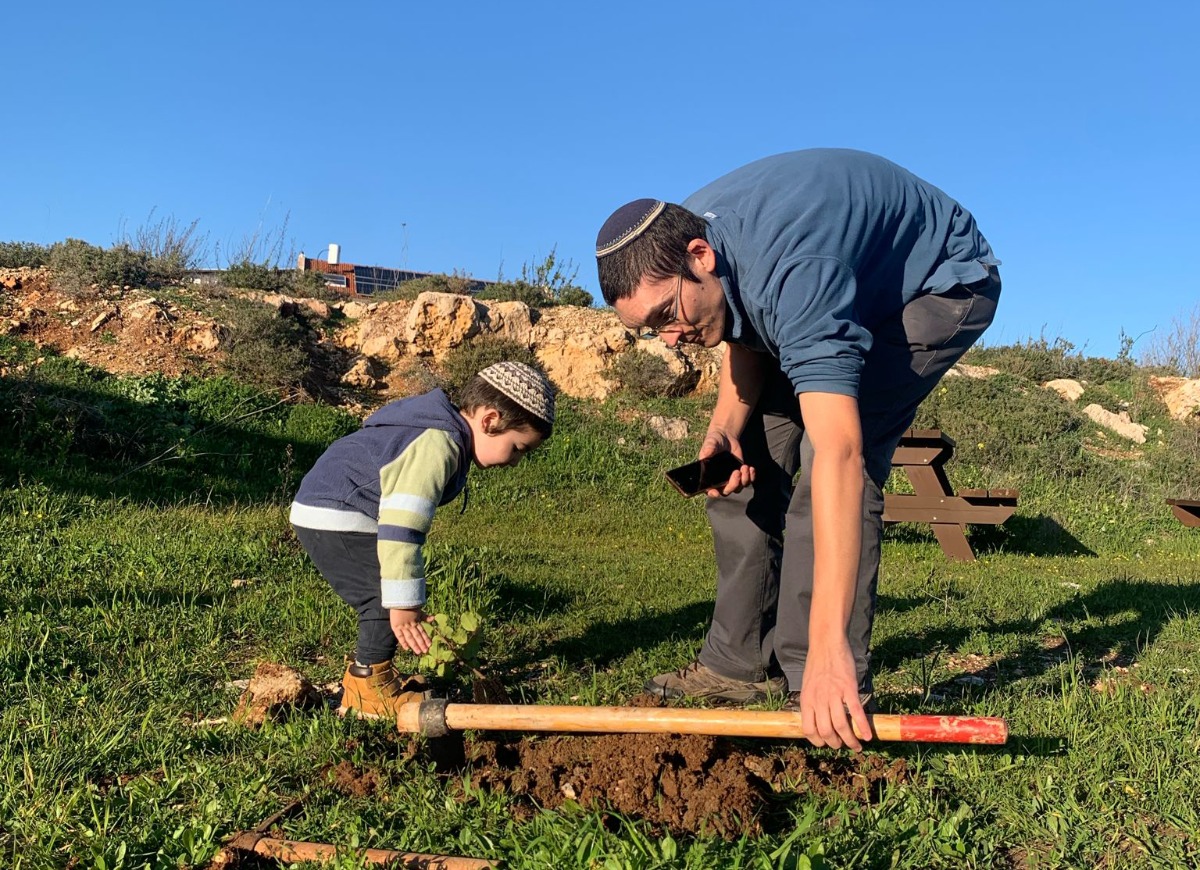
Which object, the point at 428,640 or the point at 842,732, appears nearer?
the point at 842,732

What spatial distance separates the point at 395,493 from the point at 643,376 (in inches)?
383

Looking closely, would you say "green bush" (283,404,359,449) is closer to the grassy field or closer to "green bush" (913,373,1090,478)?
the grassy field

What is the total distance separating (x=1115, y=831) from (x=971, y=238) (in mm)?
1779

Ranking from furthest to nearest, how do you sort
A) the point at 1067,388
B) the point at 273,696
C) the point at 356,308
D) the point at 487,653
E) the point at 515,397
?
the point at 1067,388
the point at 356,308
the point at 487,653
the point at 515,397
the point at 273,696

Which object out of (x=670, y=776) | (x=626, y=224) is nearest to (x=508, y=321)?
(x=626, y=224)

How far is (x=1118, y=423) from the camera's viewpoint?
48.4 feet

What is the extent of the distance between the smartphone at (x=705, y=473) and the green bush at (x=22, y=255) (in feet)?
40.0

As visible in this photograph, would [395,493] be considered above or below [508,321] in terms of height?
below

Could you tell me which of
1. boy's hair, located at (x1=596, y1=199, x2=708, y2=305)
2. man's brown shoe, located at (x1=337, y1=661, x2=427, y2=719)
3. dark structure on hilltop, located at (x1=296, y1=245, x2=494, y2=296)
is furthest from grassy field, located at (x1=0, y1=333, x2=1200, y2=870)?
dark structure on hilltop, located at (x1=296, y1=245, x2=494, y2=296)

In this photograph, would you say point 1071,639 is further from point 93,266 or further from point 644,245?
point 93,266

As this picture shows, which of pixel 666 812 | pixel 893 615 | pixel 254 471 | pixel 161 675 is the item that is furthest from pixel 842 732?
pixel 254 471

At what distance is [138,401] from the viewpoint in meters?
9.56

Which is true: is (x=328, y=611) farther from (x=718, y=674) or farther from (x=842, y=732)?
(x=842, y=732)

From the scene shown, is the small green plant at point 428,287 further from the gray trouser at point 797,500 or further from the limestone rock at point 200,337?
the gray trouser at point 797,500
